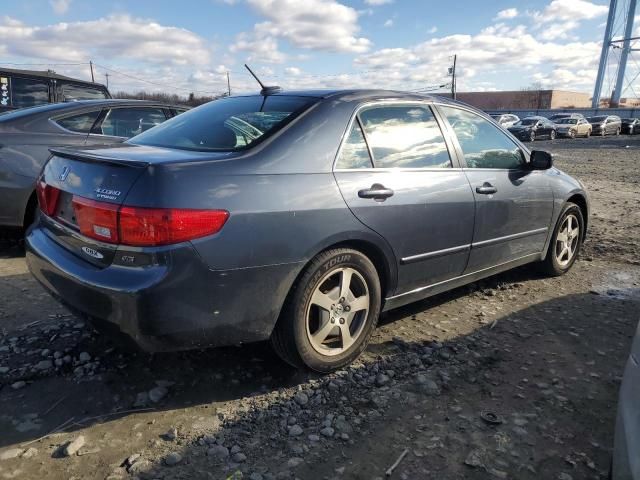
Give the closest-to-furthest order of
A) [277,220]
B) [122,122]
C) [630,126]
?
[277,220]
[122,122]
[630,126]

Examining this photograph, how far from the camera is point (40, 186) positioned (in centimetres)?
302

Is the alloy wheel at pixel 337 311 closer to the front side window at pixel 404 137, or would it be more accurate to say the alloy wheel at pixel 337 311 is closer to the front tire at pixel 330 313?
the front tire at pixel 330 313

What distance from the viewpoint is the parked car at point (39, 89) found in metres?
9.26

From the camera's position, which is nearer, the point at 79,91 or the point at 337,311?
the point at 337,311

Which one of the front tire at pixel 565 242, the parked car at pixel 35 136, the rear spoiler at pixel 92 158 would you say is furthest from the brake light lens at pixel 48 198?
the front tire at pixel 565 242

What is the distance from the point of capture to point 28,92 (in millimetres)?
9375

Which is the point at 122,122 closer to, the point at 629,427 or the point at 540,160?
the point at 540,160

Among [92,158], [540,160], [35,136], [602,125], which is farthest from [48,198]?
[602,125]

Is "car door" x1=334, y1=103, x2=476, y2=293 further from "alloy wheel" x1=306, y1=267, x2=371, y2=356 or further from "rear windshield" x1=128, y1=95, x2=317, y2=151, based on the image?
"rear windshield" x1=128, y1=95, x2=317, y2=151

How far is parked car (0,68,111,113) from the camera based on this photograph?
926 cm

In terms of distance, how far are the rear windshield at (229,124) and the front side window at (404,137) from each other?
0.43 meters

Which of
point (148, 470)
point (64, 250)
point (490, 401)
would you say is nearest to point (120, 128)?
point (64, 250)

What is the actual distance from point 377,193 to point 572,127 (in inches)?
1368

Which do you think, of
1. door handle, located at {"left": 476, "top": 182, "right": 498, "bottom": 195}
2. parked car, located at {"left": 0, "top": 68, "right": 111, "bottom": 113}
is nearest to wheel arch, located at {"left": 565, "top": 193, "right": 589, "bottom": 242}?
door handle, located at {"left": 476, "top": 182, "right": 498, "bottom": 195}
